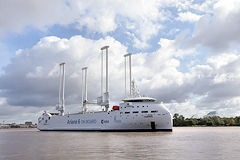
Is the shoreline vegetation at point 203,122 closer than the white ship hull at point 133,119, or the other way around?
the white ship hull at point 133,119

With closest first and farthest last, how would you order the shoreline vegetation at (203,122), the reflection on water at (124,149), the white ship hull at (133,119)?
the reflection on water at (124,149)
the white ship hull at (133,119)
the shoreline vegetation at (203,122)

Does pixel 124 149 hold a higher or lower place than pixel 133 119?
lower

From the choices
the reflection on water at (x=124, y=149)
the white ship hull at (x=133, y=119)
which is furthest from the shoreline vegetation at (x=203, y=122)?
the reflection on water at (x=124, y=149)

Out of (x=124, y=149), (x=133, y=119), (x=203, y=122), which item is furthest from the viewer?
(x=203, y=122)

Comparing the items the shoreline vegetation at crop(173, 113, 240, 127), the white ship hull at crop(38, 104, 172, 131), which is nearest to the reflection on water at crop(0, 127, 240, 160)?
the white ship hull at crop(38, 104, 172, 131)

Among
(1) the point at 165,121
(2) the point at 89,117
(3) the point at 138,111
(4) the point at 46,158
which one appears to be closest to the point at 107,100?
(2) the point at 89,117

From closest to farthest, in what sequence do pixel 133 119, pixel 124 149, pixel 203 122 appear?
1. pixel 124 149
2. pixel 133 119
3. pixel 203 122

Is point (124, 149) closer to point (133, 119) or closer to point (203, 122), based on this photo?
point (133, 119)

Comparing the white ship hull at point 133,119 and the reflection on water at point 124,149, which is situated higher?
the white ship hull at point 133,119

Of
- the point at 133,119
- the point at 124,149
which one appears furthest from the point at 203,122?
the point at 124,149

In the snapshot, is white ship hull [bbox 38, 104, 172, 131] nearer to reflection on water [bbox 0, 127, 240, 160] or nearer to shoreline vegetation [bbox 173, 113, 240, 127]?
reflection on water [bbox 0, 127, 240, 160]

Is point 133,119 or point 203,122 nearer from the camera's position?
point 133,119

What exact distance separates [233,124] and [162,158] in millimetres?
158923

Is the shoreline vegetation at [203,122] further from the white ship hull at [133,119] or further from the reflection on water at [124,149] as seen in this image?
the reflection on water at [124,149]
